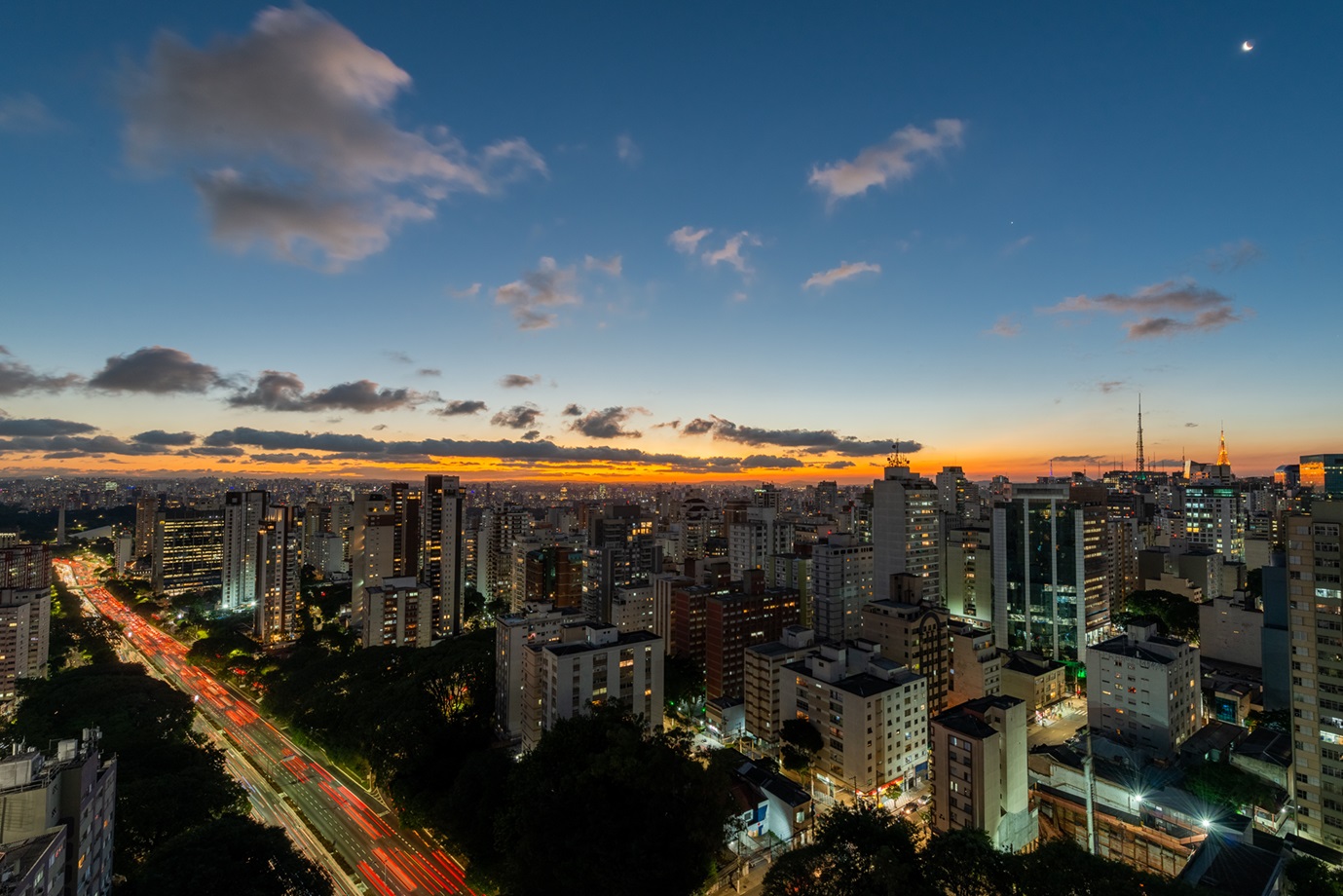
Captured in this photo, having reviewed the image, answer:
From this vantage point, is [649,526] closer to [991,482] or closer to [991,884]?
[991,884]

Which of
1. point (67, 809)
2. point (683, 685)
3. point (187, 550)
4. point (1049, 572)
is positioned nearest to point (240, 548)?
point (187, 550)

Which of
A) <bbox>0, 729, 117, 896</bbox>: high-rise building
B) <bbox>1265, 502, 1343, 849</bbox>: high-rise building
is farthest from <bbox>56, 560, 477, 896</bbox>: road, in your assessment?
<bbox>1265, 502, 1343, 849</bbox>: high-rise building

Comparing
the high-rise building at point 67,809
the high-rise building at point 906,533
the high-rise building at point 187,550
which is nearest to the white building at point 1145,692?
the high-rise building at point 906,533

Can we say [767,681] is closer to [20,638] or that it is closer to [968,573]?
[968,573]

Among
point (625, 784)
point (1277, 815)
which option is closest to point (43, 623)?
point (625, 784)

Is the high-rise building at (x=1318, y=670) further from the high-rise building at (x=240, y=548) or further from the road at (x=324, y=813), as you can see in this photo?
the high-rise building at (x=240, y=548)

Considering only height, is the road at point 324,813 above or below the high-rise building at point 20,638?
below
